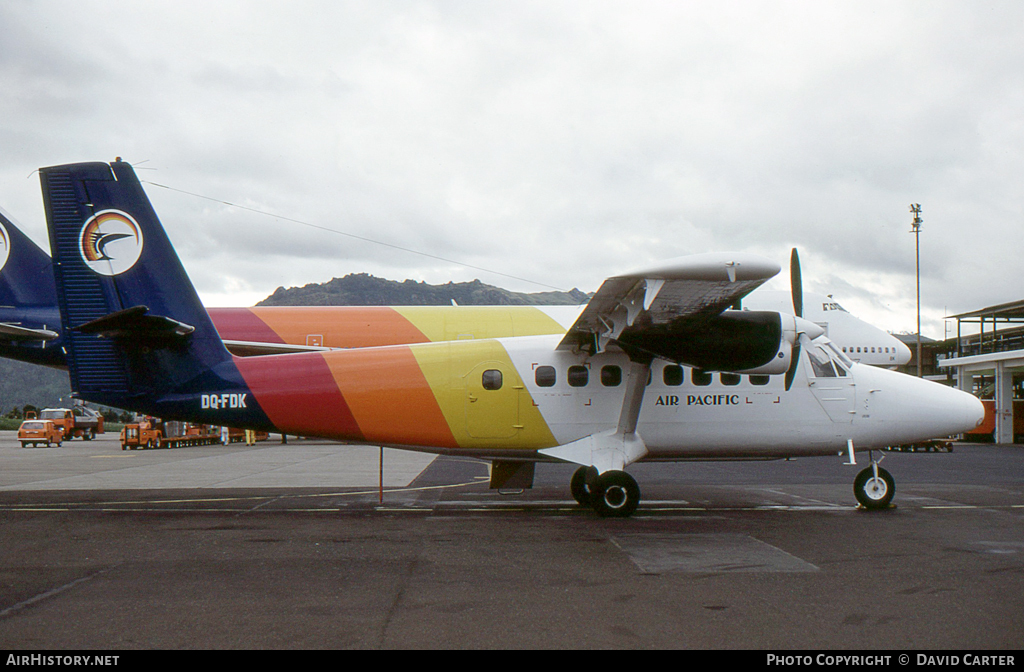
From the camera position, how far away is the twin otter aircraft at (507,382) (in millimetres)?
10688

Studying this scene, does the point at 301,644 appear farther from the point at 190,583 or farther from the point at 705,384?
the point at 705,384

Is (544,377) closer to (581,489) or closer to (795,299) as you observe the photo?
(581,489)

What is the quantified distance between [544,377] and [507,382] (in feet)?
2.00

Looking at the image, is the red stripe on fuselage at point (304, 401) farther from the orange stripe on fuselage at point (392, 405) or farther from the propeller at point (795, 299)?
the propeller at point (795, 299)

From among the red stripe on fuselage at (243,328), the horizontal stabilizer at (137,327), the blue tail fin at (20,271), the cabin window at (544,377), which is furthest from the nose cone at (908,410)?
the blue tail fin at (20,271)

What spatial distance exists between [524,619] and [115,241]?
29.7 feet

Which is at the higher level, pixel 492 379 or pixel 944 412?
pixel 492 379

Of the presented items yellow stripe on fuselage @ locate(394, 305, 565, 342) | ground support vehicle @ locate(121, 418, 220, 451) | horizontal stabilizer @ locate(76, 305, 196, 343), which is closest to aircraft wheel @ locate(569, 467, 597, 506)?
horizontal stabilizer @ locate(76, 305, 196, 343)

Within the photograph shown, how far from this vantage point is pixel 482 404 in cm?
1131

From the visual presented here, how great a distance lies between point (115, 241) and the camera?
35.8 feet

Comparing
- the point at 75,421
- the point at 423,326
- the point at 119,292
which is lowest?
the point at 75,421

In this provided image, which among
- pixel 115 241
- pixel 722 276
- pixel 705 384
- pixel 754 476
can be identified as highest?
pixel 115 241

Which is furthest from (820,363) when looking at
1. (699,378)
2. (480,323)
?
(480,323)
